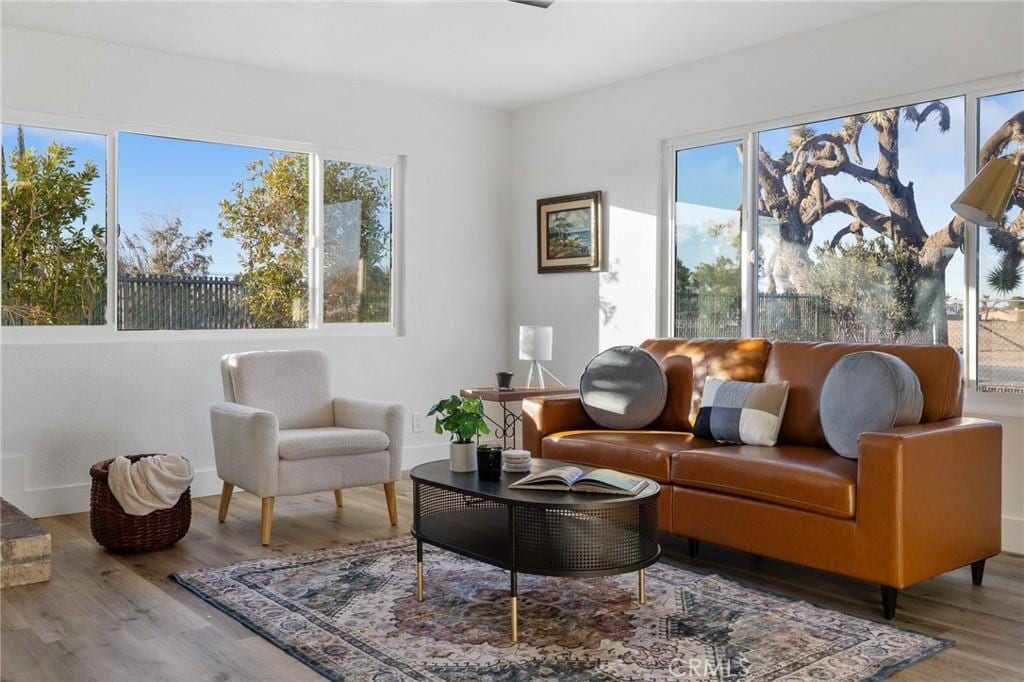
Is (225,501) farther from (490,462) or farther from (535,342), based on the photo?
(535,342)

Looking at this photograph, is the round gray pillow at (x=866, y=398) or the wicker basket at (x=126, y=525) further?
the wicker basket at (x=126, y=525)

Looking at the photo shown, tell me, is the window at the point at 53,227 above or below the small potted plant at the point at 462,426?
above

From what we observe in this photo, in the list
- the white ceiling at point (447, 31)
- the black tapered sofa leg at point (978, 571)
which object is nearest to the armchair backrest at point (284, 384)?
A: the white ceiling at point (447, 31)

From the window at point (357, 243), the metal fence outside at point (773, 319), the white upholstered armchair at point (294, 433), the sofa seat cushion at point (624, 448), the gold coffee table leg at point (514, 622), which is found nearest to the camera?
the gold coffee table leg at point (514, 622)

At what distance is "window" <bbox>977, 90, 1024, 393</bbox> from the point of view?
407 cm

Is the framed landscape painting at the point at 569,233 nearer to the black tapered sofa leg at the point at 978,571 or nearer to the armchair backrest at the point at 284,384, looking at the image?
the armchair backrest at the point at 284,384

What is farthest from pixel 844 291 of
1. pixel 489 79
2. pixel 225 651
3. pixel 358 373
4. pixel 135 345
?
pixel 135 345

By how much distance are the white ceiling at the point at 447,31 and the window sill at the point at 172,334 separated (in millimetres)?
1544

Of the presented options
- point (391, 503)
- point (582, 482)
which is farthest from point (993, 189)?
point (391, 503)

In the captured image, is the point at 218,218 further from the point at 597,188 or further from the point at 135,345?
the point at 597,188

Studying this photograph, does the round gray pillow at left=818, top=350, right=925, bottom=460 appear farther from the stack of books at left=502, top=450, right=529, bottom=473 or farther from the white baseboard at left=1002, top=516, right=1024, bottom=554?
the stack of books at left=502, top=450, right=529, bottom=473

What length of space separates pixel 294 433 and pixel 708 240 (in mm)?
2597

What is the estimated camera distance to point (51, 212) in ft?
16.0

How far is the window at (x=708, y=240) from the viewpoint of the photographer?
5.27 m
